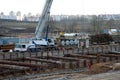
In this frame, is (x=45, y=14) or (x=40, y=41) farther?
(x=40, y=41)

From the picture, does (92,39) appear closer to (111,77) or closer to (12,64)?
(12,64)

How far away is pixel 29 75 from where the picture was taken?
2012cm

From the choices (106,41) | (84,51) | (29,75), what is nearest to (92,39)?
(106,41)

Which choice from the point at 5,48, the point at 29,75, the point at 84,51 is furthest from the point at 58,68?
the point at 5,48

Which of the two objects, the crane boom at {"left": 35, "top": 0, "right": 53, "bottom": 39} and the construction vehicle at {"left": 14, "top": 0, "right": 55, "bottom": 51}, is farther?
the crane boom at {"left": 35, "top": 0, "right": 53, "bottom": 39}

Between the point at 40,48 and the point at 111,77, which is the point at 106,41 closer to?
the point at 40,48

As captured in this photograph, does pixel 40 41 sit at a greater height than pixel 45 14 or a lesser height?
lesser

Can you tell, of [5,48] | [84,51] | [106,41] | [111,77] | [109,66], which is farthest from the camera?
[106,41]

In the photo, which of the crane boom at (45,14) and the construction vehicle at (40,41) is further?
the crane boom at (45,14)

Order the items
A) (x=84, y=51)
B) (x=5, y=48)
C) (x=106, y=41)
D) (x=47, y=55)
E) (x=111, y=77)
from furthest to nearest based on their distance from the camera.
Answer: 1. (x=106, y=41)
2. (x=5, y=48)
3. (x=84, y=51)
4. (x=47, y=55)
5. (x=111, y=77)

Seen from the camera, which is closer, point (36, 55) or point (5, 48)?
point (36, 55)

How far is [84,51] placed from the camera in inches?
1230

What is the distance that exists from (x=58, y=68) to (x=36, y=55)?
17.1 ft

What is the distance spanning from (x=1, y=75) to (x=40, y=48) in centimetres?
1239
